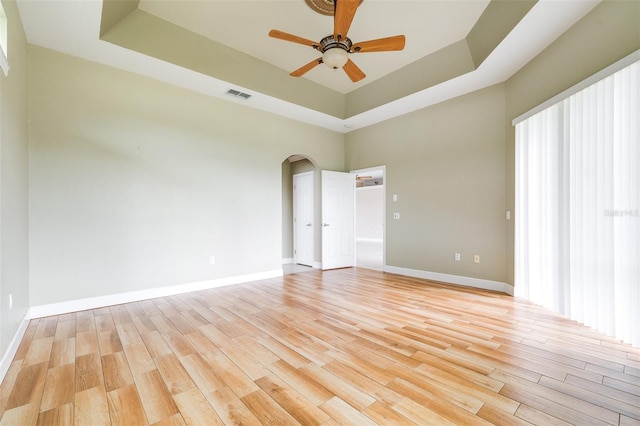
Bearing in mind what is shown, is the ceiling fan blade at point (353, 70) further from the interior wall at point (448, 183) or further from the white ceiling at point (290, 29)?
the interior wall at point (448, 183)

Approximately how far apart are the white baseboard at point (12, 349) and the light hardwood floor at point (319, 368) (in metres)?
0.05

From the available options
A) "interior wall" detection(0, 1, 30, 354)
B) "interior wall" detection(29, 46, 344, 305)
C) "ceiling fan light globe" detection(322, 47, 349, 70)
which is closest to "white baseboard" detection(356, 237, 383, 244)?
"interior wall" detection(29, 46, 344, 305)

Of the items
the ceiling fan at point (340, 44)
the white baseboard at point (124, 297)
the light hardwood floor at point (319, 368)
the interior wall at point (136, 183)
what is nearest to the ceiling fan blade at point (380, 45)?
the ceiling fan at point (340, 44)

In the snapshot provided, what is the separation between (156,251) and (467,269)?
480cm

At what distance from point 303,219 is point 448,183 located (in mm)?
3298

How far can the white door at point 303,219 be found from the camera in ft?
20.7

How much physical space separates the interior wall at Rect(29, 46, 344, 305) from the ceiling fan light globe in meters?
2.38

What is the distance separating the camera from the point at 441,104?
4.76 meters

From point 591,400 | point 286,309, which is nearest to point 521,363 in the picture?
point 591,400

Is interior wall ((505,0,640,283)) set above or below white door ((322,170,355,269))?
above

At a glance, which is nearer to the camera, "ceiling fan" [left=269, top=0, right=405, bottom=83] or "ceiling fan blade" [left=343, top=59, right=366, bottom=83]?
"ceiling fan" [left=269, top=0, right=405, bottom=83]

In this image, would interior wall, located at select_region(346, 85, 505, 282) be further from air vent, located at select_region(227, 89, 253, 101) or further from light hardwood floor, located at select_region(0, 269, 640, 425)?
air vent, located at select_region(227, 89, 253, 101)

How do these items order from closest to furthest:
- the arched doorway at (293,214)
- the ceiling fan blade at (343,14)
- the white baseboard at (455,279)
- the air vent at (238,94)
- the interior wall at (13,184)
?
the interior wall at (13,184) < the ceiling fan blade at (343,14) < the white baseboard at (455,279) < the air vent at (238,94) < the arched doorway at (293,214)

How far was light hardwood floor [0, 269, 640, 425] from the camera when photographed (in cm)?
156
